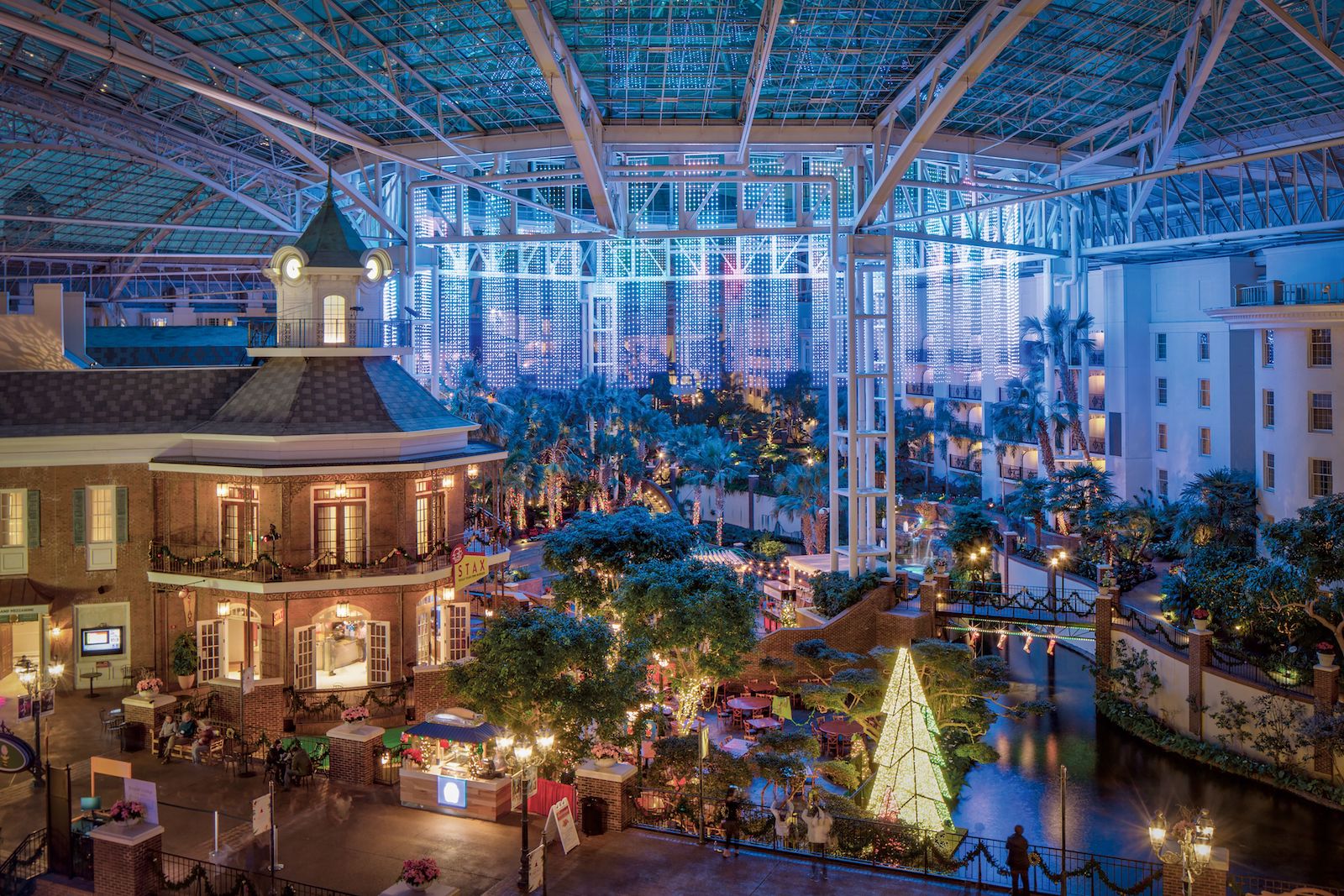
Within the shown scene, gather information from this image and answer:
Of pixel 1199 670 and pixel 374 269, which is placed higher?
pixel 374 269

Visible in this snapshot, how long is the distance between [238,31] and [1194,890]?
33726 millimetres

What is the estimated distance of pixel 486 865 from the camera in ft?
61.9

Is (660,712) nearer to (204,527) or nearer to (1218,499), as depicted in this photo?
(204,527)

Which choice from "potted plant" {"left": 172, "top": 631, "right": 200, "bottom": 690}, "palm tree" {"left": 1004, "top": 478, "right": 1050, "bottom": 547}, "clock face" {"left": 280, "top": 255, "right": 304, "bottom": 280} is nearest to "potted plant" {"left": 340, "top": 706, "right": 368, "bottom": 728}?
"potted plant" {"left": 172, "top": 631, "right": 200, "bottom": 690}

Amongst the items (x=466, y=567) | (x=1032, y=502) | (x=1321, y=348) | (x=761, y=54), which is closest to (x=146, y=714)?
(x=466, y=567)

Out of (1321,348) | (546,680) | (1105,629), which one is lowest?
(1105,629)

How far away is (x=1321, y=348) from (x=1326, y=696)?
1536 cm

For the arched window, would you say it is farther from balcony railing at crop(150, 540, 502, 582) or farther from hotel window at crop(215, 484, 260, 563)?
balcony railing at crop(150, 540, 502, 582)

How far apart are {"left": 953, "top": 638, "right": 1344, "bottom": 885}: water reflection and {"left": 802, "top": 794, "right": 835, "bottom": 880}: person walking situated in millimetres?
5634

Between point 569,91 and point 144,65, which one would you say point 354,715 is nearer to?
point 144,65

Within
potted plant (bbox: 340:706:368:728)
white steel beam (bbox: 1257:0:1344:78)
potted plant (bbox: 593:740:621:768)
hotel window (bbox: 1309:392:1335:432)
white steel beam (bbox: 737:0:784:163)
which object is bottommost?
potted plant (bbox: 340:706:368:728)

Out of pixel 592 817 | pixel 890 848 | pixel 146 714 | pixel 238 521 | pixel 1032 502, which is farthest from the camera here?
pixel 1032 502

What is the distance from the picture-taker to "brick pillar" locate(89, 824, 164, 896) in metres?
18.1

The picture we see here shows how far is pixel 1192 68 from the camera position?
1243 inches
